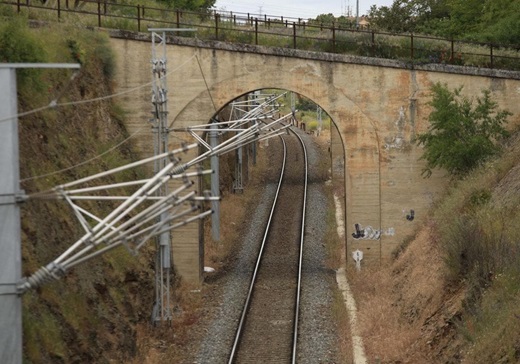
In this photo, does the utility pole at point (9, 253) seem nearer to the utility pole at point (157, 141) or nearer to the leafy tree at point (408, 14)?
the utility pole at point (157, 141)

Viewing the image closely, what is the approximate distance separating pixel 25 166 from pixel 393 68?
1330 cm

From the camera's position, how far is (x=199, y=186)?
97.1ft

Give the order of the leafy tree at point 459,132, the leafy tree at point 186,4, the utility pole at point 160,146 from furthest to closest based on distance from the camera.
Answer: the leafy tree at point 186,4
the leafy tree at point 459,132
the utility pole at point 160,146

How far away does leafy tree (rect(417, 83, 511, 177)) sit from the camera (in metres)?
27.7

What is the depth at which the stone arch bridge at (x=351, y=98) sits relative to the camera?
28.8m

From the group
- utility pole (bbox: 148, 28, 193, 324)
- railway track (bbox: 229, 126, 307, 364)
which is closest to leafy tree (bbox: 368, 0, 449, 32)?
railway track (bbox: 229, 126, 307, 364)

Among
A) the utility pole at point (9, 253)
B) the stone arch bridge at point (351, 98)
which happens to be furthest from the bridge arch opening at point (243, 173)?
the utility pole at point (9, 253)

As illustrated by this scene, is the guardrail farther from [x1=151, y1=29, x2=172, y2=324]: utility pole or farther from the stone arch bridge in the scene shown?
[x1=151, y1=29, x2=172, y2=324]: utility pole

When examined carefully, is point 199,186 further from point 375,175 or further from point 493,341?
point 493,341

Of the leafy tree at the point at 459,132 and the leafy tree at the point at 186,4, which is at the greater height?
the leafy tree at the point at 186,4

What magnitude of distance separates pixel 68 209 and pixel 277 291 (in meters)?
8.96

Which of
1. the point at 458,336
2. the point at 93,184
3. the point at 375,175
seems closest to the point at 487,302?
the point at 458,336

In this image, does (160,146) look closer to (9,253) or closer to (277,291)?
(277,291)

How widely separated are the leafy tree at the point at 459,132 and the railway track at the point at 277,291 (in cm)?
527
